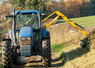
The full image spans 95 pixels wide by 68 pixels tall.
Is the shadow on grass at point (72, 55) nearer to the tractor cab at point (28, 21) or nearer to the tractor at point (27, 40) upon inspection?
the tractor at point (27, 40)

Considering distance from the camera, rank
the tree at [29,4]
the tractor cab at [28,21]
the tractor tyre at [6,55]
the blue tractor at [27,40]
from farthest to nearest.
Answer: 1. the tree at [29,4]
2. the tractor cab at [28,21]
3. the tractor tyre at [6,55]
4. the blue tractor at [27,40]

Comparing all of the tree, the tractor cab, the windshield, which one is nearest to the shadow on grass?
the tractor cab

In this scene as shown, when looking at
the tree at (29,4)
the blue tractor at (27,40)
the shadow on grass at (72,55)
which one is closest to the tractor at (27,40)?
the blue tractor at (27,40)

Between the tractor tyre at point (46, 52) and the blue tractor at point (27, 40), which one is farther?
the tractor tyre at point (46, 52)

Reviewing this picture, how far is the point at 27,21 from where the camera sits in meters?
5.84

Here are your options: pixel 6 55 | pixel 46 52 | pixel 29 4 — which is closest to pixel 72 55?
pixel 46 52

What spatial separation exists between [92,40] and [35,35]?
317 centimetres

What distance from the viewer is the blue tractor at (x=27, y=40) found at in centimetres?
484

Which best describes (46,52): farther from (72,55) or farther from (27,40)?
(72,55)

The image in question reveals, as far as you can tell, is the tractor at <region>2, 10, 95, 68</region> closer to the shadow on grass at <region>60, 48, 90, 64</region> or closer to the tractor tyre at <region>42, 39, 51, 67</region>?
the tractor tyre at <region>42, 39, 51, 67</region>

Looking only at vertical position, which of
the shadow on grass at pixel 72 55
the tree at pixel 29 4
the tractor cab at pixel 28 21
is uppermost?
the tree at pixel 29 4

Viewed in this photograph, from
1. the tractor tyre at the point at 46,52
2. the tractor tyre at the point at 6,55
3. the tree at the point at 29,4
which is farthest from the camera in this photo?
the tree at the point at 29,4

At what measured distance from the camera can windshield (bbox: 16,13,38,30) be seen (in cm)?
578

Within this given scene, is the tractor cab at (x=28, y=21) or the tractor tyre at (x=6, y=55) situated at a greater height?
the tractor cab at (x=28, y=21)
